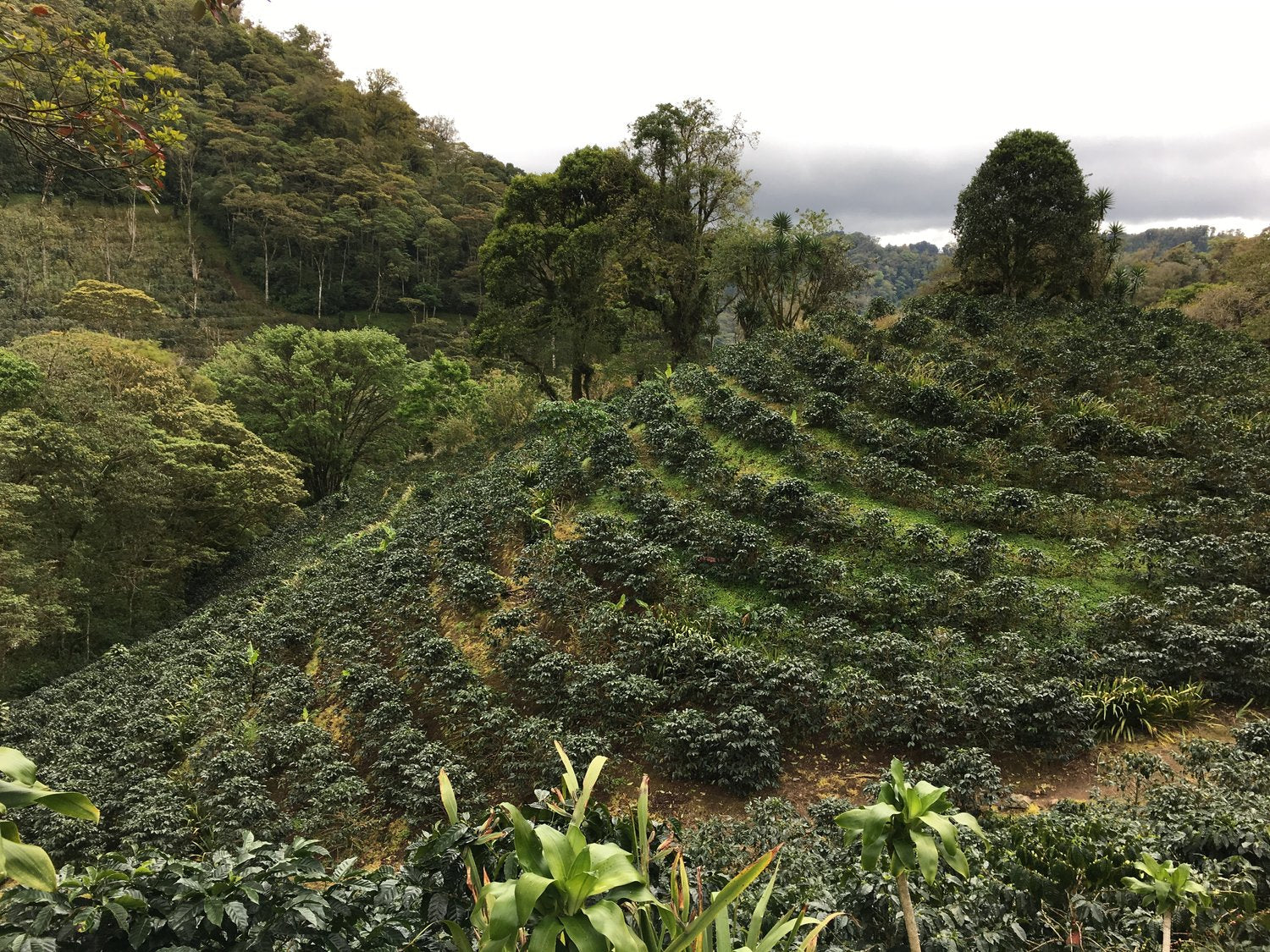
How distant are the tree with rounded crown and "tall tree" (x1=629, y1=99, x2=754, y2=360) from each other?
21.0ft

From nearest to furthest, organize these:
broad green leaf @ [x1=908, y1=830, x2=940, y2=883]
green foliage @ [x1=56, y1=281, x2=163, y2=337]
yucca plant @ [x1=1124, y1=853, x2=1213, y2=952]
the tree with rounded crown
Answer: broad green leaf @ [x1=908, y1=830, x2=940, y2=883] → yucca plant @ [x1=1124, y1=853, x2=1213, y2=952] → the tree with rounded crown → green foliage @ [x1=56, y1=281, x2=163, y2=337]

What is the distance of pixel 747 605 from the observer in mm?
7336

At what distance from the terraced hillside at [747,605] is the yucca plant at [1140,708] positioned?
0.16 m

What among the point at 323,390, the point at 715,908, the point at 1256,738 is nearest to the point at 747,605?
the point at 1256,738

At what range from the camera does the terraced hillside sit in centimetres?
572

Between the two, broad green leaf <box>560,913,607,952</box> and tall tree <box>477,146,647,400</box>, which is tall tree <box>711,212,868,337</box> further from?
broad green leaf <box>560,913,607,952</box>

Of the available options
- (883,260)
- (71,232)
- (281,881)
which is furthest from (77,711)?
(883,260)

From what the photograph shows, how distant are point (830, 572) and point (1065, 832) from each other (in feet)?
13.2

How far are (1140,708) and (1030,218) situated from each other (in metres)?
14.3

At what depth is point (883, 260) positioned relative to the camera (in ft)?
402

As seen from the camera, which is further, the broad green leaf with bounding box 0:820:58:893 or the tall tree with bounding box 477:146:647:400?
the tall tree with bounding box 477:146:647:400

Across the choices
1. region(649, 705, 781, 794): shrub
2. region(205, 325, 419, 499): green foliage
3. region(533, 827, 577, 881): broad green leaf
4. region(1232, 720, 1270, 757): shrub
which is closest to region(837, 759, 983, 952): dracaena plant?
region(533, 827, 577, 881): broad green leaf

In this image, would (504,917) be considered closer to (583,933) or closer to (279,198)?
(583,933)

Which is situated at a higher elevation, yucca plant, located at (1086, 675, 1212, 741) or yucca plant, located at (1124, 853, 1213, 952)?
yucca plant, located at (1124, 853, 1213, 952)
